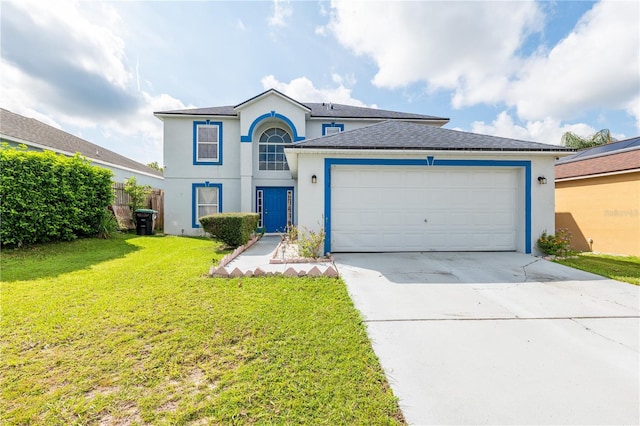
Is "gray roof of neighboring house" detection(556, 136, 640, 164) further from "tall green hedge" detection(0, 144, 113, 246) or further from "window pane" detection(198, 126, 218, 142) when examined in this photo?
"tall green hedge" detection(0, 144, 113, 246)

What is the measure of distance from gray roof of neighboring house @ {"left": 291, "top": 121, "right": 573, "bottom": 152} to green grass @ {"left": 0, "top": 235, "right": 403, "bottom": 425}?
422cm

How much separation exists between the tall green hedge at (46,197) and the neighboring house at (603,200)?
1705 centimetres

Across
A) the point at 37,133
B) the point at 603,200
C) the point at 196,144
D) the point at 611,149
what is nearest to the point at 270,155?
the point at 196,144

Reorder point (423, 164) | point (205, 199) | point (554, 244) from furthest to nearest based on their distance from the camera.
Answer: point (205, 199)
point (423, 164)
point (554, 244)

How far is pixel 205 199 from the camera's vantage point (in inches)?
524

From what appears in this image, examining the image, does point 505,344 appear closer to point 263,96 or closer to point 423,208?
point 423,208

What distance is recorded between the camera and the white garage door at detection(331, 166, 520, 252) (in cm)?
770

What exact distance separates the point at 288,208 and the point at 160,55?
26.5 ft

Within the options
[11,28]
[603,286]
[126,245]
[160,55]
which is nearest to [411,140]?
[603,286]

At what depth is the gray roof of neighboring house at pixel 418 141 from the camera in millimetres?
7344

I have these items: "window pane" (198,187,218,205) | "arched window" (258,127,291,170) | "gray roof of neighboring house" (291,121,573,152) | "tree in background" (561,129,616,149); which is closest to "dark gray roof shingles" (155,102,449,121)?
"arched window" (258,127,291,170)

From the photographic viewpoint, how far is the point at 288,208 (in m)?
13.5

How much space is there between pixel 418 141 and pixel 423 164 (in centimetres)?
71

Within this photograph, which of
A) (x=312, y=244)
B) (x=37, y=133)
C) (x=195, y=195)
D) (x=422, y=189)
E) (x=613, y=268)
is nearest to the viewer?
(x=613, y=268)
